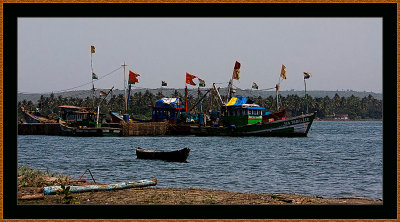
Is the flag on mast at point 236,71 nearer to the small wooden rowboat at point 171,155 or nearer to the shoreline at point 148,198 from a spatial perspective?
the small wooden rowboat at point 171,155

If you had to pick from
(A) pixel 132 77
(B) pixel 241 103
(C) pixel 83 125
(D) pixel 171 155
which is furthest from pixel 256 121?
(D) pixel 171 155

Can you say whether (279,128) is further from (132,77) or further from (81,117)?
(81,117)

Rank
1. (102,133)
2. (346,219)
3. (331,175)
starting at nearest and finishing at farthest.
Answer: (346,219) < (331,175) < (102,133)

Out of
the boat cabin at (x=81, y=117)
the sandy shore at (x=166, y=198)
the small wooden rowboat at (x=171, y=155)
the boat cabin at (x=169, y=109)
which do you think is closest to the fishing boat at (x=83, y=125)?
the boat cabin at (x=81, y=117)

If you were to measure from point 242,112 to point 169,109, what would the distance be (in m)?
22.7

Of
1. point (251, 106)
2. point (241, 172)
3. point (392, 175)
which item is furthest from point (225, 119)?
point (392, 175)

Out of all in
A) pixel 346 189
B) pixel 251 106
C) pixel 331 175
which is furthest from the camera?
pixel 251 106

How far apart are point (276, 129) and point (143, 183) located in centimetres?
5891

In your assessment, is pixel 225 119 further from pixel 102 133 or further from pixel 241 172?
pixel 241 172

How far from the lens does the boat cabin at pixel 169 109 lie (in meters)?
92.9

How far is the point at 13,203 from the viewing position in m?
8.53

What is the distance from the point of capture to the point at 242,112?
75312mm

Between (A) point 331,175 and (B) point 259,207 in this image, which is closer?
(B) point 259,207

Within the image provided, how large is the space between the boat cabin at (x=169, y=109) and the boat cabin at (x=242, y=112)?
60.0 feet
